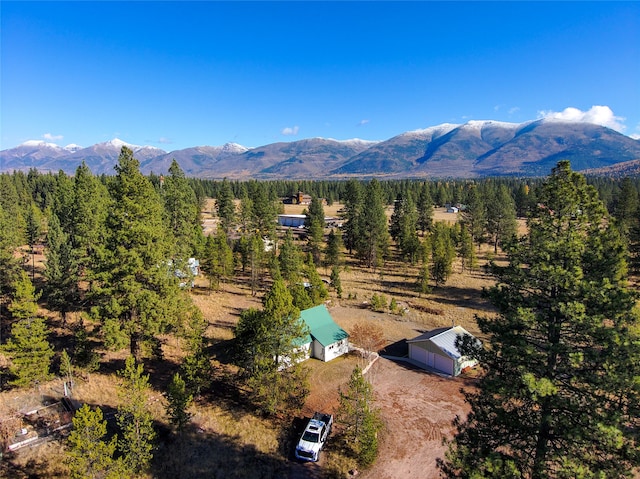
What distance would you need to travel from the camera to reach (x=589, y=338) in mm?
9789

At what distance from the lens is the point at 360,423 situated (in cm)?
1928

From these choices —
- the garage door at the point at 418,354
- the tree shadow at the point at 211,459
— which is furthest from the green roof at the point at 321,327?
the tree shadow at the point at 211,459

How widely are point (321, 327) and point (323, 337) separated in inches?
48.3

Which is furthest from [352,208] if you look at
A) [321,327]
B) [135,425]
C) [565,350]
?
[565,350]

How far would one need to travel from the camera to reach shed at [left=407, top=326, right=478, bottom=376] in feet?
89.4

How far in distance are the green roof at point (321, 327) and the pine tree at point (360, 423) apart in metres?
8.17

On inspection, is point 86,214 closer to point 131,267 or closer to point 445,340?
point 131,267

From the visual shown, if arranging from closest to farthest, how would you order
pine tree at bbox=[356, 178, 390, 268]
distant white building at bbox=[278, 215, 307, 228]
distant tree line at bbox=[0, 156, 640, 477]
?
distant tree line at bbox=[0, 156, 640, 477] < pine tree at bbox=[356, 178, 390, 268] < distant white building at bbox=[278, 215, 307, 228]

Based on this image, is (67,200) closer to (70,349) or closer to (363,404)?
(70,349)

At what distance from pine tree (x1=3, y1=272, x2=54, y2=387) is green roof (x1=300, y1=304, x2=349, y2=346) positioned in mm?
16907

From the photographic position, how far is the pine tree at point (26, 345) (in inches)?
750

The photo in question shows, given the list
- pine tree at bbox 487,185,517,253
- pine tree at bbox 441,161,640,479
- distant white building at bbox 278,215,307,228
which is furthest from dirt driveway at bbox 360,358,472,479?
distant white building at bbox 278,215,307,228

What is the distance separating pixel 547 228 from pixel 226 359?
24.4m

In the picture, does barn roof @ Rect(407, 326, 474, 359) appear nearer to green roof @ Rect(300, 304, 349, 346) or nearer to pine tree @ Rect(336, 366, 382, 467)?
green roof @ Rect(300, 304, 349, 346)
